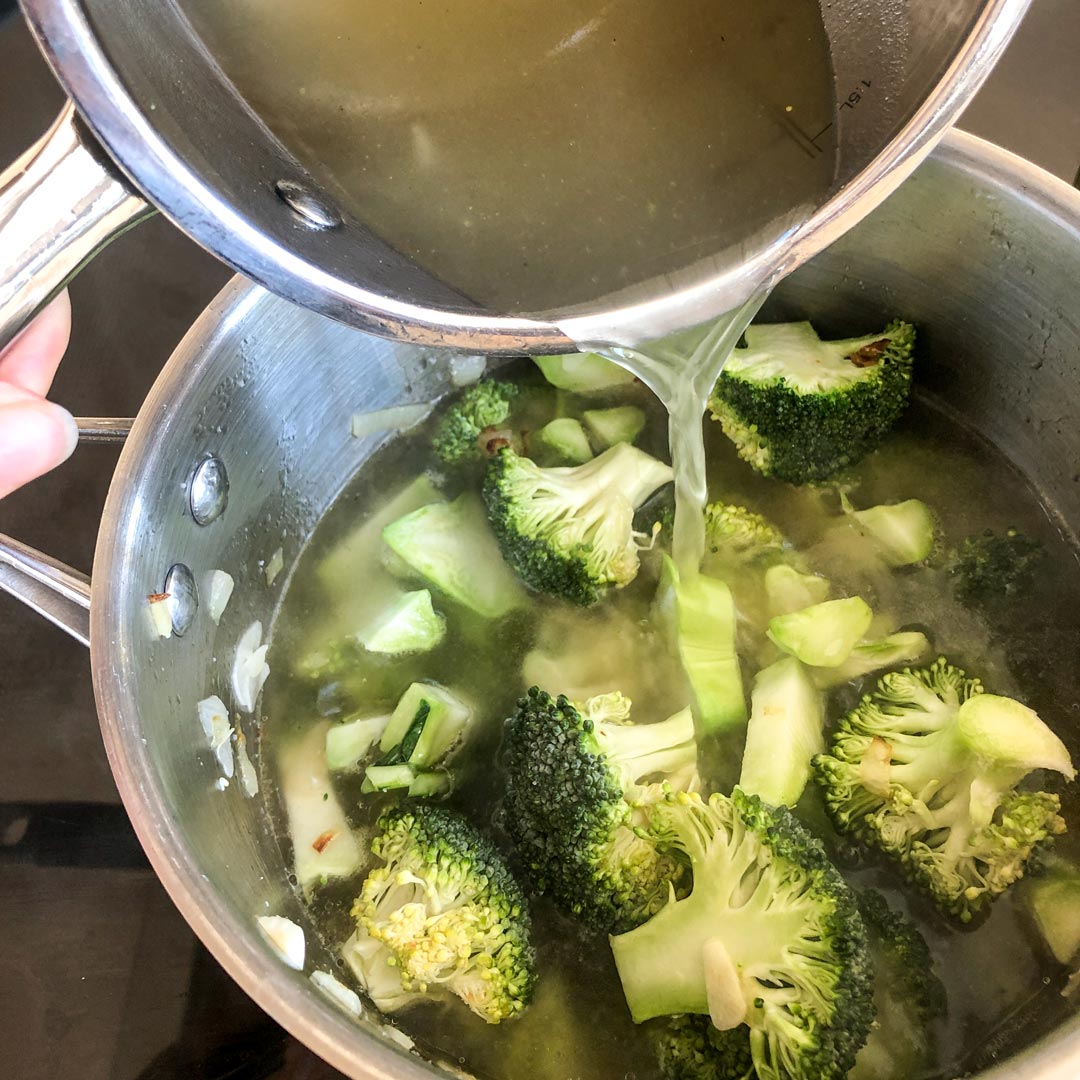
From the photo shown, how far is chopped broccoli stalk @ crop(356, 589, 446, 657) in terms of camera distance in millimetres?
1217

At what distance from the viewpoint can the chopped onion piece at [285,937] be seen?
95 centimetres

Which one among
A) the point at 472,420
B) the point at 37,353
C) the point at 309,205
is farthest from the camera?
the point at 472,420

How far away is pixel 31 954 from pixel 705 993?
2.54 feet

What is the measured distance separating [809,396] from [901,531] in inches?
8.7

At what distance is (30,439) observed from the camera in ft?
2.71

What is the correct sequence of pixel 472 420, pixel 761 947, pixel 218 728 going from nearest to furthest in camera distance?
pixel 761 947 → pixel 218 728 → pixel 472 420

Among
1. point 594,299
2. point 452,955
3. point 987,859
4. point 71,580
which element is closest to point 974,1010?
point 987,859

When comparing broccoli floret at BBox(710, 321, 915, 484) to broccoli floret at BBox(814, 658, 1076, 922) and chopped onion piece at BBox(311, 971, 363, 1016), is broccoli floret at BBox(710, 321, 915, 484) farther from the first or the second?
chopped onion piece at BBox(311, 971, 363, 1016)

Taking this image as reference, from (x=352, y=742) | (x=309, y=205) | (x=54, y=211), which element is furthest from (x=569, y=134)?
(x=352, y=742)

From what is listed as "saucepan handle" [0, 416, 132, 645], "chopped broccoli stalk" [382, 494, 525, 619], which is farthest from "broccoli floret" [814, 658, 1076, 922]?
"saucepan handle" [0, 416, 132, 645]

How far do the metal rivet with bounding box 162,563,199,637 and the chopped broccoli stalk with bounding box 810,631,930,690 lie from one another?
73 cm

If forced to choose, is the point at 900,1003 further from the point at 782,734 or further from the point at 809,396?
the point at 809,396

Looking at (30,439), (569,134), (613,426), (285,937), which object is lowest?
(285,937)

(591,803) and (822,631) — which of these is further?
(822,631)
